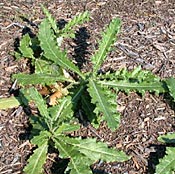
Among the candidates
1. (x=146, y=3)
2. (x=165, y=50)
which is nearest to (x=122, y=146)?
(x=165, y=50)

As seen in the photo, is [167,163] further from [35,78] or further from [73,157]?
[35,78]

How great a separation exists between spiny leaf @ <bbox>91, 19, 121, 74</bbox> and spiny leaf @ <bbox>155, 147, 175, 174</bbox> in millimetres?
856

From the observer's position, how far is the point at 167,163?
10.4 feet

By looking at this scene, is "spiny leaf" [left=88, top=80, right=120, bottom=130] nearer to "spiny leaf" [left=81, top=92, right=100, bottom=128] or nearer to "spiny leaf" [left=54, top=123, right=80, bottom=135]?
"spiny leaf" [left=81, top=92, right=100, bottom=128]

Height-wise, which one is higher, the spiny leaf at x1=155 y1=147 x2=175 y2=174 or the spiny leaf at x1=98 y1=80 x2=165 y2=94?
the spiny leaf at x1=98 y1=80 x2=165 y2=94

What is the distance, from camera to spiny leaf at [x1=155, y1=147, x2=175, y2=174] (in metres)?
3.13

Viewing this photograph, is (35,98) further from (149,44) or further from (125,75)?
(149,44)

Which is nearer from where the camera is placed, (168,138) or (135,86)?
(168,138)

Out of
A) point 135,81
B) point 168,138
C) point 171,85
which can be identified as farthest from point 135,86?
point 168,138

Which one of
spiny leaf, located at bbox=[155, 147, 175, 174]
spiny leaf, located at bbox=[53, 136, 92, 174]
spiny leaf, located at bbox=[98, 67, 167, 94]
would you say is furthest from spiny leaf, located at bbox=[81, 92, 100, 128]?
spiny leaf, located at bbox=[155, 147, 175, 174]

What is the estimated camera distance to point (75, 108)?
352cm

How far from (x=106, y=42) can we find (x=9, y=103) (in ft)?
2.74

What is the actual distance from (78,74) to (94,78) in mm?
132

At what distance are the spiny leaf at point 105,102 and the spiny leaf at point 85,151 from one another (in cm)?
18
